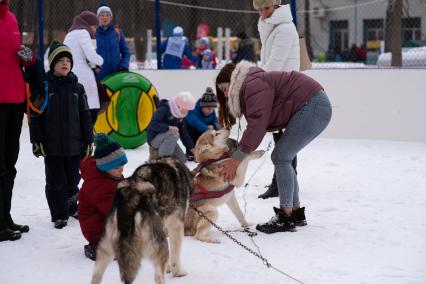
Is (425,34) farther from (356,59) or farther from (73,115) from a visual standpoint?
(73,115)

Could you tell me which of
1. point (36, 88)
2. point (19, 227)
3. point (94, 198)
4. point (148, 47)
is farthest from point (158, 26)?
point (94, 198)

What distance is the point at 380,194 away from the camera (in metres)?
5.91

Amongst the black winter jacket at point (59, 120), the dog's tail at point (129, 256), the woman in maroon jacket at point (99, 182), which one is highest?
the black winter jacket at point (59, 120)

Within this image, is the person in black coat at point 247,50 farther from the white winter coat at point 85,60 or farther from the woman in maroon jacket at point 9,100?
the woman in maroon jacket at point 9,100

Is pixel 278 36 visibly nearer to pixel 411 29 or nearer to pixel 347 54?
pixel 411 29

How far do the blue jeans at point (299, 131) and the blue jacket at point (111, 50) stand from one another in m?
4.44

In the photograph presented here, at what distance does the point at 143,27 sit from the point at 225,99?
9.00m

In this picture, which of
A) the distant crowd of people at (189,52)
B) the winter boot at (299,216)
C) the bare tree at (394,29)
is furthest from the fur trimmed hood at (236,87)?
the bare tree at (394,29)

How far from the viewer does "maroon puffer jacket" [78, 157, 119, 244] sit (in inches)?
150

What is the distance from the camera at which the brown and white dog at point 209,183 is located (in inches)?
174

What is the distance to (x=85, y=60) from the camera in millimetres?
6742

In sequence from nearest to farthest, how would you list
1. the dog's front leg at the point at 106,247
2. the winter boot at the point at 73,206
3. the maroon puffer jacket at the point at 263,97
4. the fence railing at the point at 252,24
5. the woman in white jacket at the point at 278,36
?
the dog's front leg at the point at 106,247
the maroon puffer jacket at the point at 263,97
the winter boot at the point at 73,206
the woman in white jacket at the point at 278,36
the fence railing at the point at 252,24

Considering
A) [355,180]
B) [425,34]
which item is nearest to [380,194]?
[355,180]

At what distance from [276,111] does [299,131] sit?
0.73 feet
